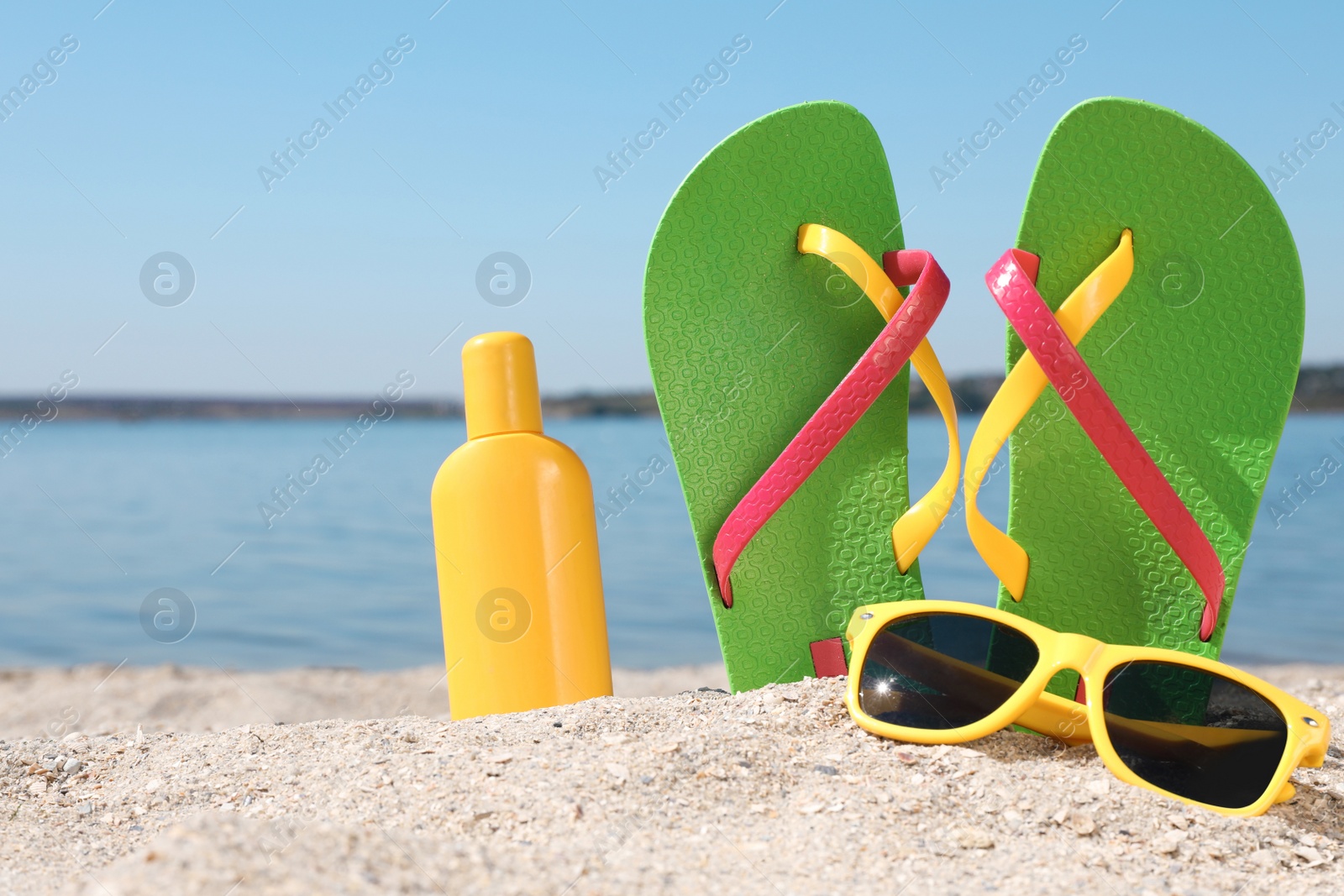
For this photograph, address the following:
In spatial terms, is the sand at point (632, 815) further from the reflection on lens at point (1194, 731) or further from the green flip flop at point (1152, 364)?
the green flip flop at point (1152, 364)

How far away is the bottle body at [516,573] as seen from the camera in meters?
1.39

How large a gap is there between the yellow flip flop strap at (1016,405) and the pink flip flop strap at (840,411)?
17cm

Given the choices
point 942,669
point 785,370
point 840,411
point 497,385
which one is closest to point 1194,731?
point 942,669

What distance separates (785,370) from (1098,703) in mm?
756

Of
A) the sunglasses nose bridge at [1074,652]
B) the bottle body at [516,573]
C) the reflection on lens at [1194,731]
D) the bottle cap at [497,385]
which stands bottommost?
the reflection on lens at [1194,731]

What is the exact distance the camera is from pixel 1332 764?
1.30m

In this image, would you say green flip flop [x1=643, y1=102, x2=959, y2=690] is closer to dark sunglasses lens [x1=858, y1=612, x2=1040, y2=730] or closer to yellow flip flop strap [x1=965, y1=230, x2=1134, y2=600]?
yellow flip flop strap [x1=965, y1=230, x2=1134, y2=600]

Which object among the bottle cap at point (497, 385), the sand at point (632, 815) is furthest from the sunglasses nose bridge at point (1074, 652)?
the bottle cap at point (497, 385)

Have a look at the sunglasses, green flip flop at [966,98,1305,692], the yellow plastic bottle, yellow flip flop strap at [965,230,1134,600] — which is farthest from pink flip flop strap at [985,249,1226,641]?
the yellow plastic bottle

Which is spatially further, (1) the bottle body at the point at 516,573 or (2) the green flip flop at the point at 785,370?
(2) the green flip flop at the point at 785,370

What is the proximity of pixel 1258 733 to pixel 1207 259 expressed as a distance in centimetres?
87

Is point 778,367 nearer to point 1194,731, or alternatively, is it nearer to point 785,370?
point 785,370

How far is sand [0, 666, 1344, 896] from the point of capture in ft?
2.69

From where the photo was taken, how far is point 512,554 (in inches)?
54.6
